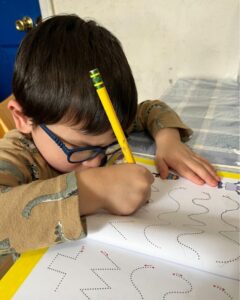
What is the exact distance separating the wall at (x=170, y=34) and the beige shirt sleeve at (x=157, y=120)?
0.63 m

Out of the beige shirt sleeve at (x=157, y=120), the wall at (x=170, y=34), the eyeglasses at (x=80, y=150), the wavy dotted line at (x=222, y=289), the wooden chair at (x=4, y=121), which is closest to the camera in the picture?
the wavy dotted line at (x=222, y=289)

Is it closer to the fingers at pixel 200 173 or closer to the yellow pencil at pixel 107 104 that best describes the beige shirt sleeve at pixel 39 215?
the yellow pencil at pixel 107 104

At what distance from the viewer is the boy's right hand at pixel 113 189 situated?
15.2 inches

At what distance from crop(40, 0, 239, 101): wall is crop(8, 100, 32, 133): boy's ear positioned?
3.11 ft

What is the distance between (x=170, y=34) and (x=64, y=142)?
970 mm

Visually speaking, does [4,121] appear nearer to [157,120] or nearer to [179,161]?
[157,120]

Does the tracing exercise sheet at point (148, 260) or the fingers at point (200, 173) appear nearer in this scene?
the tracing exercise sheet at point (148, 260)

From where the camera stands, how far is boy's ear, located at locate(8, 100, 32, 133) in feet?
1.64

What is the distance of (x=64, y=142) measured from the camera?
0.48 meters

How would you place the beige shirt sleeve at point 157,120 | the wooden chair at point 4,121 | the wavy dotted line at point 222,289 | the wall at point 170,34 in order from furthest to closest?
the wall at point 170,34 < the wooden chair at point 4,121 < the beige shirt sleeve at point 157,120 < the wavy dotted line at point 222,289

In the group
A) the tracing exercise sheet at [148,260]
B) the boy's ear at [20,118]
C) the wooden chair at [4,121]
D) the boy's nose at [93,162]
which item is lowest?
the wooden chair at [4,121]

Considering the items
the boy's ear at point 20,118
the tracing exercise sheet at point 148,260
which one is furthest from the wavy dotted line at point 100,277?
the boy's ear at point 20,118

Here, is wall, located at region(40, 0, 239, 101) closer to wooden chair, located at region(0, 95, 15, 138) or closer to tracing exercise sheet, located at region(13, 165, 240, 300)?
wooden chair, located at region(0, 95, 15, 138)

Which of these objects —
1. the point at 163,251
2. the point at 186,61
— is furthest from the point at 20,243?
the point at 186,61
